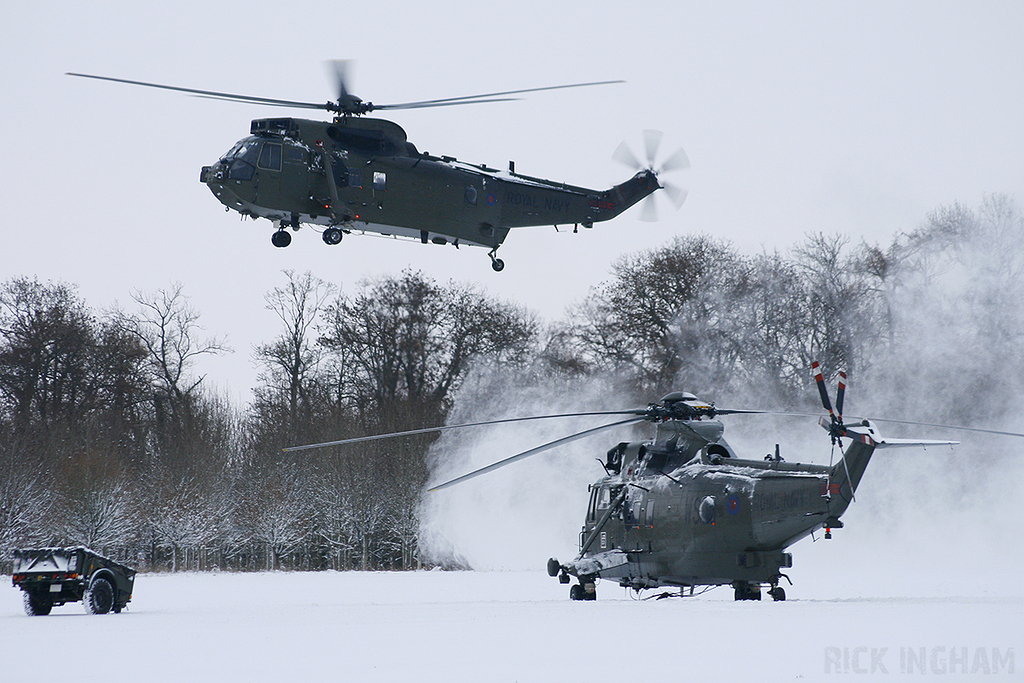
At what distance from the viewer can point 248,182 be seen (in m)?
21.5

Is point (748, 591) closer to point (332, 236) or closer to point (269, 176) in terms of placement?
point (332, 236)

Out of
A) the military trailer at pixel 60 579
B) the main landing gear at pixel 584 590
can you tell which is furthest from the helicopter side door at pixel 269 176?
the main landing gear at pixel 584 590

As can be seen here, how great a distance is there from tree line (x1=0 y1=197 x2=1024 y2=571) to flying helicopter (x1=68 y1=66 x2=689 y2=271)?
59.0 ft

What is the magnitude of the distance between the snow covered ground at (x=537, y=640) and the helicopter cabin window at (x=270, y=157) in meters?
8.72

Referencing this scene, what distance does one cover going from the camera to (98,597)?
66.3 feet

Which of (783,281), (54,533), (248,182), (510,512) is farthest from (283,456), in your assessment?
(248,182)

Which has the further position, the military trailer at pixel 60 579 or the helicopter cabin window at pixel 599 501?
the helicopter cabin window at pixel 599 501

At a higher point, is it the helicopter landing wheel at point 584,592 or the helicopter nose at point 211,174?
the helicopter nose at point 211,174

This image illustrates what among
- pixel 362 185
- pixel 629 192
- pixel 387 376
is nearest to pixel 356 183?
pixel 362 185

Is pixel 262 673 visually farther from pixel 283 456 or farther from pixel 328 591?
pixel 283 456

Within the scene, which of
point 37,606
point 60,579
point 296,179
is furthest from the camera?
point 296,179

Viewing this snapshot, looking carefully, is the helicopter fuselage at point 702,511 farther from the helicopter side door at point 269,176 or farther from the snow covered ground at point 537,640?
the helicopter side door at point 269,176

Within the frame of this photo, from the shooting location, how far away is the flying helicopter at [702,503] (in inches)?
689

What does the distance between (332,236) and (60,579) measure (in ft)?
27.6
